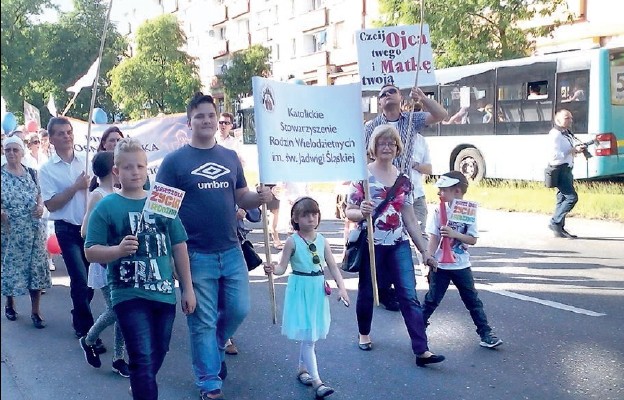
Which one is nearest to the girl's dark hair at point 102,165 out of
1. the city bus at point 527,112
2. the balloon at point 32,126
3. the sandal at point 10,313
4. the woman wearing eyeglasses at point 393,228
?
the woman wearing eyeglasses at point 393,228

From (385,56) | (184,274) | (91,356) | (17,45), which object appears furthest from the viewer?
(385,56)

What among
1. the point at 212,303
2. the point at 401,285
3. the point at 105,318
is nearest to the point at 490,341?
the point at 401,285

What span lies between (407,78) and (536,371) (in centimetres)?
271

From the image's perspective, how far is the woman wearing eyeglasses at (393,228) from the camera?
15.5ft

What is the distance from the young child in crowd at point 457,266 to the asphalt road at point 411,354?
19 centimetres

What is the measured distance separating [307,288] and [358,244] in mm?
700

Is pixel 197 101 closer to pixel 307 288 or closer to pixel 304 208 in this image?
pixel 304 208

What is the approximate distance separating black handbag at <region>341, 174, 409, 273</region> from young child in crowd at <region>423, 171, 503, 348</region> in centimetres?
54

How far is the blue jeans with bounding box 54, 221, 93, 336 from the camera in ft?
17.4

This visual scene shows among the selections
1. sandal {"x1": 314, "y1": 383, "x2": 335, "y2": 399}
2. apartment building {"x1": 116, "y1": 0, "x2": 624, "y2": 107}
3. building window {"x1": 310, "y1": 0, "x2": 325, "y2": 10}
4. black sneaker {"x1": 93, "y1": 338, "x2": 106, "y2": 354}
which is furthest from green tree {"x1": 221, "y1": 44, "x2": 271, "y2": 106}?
sandal {"x1": 314, "y1": 383, "x2": 335, "y2": 399}

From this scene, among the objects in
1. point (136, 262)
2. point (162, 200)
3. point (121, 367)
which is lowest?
point (121, 367)

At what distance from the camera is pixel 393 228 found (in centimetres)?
480

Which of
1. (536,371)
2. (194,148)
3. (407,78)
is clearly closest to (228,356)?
(194,148)

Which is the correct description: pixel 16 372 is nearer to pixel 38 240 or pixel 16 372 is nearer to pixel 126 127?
pixel 38 240
